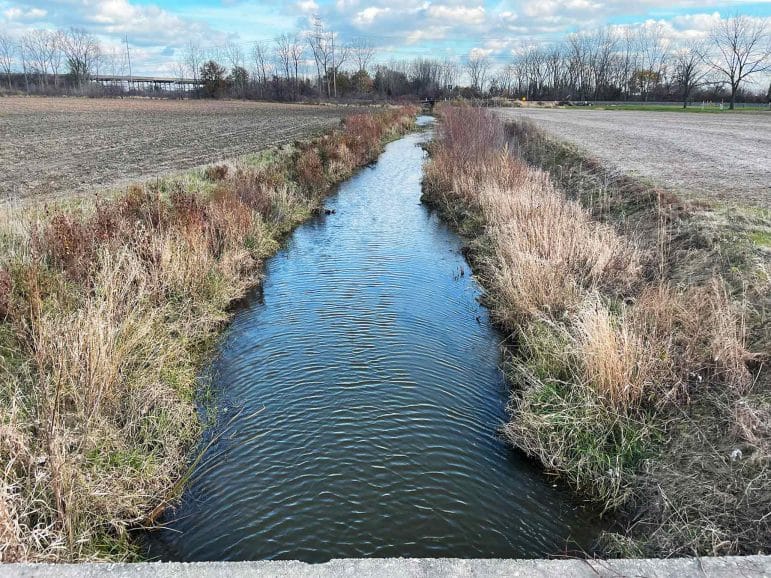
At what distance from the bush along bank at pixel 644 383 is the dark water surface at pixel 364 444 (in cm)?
41

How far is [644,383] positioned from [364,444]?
275cm

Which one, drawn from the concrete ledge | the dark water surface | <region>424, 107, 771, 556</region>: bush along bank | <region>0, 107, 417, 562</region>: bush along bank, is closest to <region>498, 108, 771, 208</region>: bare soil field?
<region>424, 107, 771, 556</region>: bush along bank

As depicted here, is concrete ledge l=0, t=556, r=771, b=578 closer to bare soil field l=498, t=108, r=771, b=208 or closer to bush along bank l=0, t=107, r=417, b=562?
bush along bank l=0, t=107, r=417, b=562

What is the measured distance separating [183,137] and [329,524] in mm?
29973

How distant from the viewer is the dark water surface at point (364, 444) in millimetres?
4277

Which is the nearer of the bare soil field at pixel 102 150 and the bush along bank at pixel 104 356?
the bush along bank at pixel 104 356

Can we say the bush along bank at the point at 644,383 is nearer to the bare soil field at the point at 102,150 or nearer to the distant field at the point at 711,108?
the bare soil field at the point at 102,150

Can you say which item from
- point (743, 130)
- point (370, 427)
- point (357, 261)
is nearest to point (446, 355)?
point (370, 427)

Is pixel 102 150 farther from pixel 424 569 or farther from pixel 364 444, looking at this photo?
pixel 424 569

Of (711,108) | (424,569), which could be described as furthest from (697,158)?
(711,108)

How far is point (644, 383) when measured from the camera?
5145mm

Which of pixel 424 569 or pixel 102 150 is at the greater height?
pixel 102 150

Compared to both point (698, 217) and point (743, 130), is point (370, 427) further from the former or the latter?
point (743, 130)

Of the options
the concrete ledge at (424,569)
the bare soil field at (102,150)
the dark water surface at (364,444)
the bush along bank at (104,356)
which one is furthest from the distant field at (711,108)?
the concrete ledge at (424,569)
